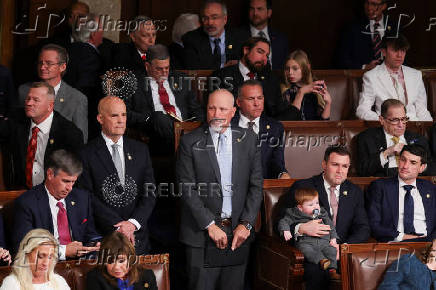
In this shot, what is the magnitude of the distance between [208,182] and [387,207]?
2.95 feet

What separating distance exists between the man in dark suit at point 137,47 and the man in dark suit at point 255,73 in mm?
449

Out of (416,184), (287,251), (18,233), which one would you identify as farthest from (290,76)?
(18,233)

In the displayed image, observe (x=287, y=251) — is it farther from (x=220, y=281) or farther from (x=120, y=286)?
(x=120, y=286)

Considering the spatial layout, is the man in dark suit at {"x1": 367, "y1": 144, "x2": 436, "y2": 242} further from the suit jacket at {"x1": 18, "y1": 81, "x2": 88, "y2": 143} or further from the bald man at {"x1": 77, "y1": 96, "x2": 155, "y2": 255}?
the suit jacket at {"x1": 18, "y1": 81, "x2": 88, "y2": 143}

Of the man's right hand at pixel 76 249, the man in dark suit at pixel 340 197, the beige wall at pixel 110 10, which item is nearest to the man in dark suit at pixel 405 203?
the man in dark suit at pixel 340 197

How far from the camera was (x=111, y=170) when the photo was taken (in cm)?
404

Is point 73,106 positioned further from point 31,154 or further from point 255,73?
point 255,73

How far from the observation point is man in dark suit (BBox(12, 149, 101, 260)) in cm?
367

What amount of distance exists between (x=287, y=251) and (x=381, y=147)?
1047mm

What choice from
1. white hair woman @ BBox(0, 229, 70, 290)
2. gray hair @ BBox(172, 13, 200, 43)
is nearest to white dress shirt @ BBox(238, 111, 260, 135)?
gray hair @ BBox(172, 13, 200, 43)

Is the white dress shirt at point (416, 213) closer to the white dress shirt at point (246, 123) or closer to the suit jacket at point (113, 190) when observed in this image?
the white dress shirt at point (246, 123)

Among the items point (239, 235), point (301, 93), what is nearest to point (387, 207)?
point (239, 235)

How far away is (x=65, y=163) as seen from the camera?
12.2 ft

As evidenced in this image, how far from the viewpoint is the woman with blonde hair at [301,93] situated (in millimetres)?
4996
